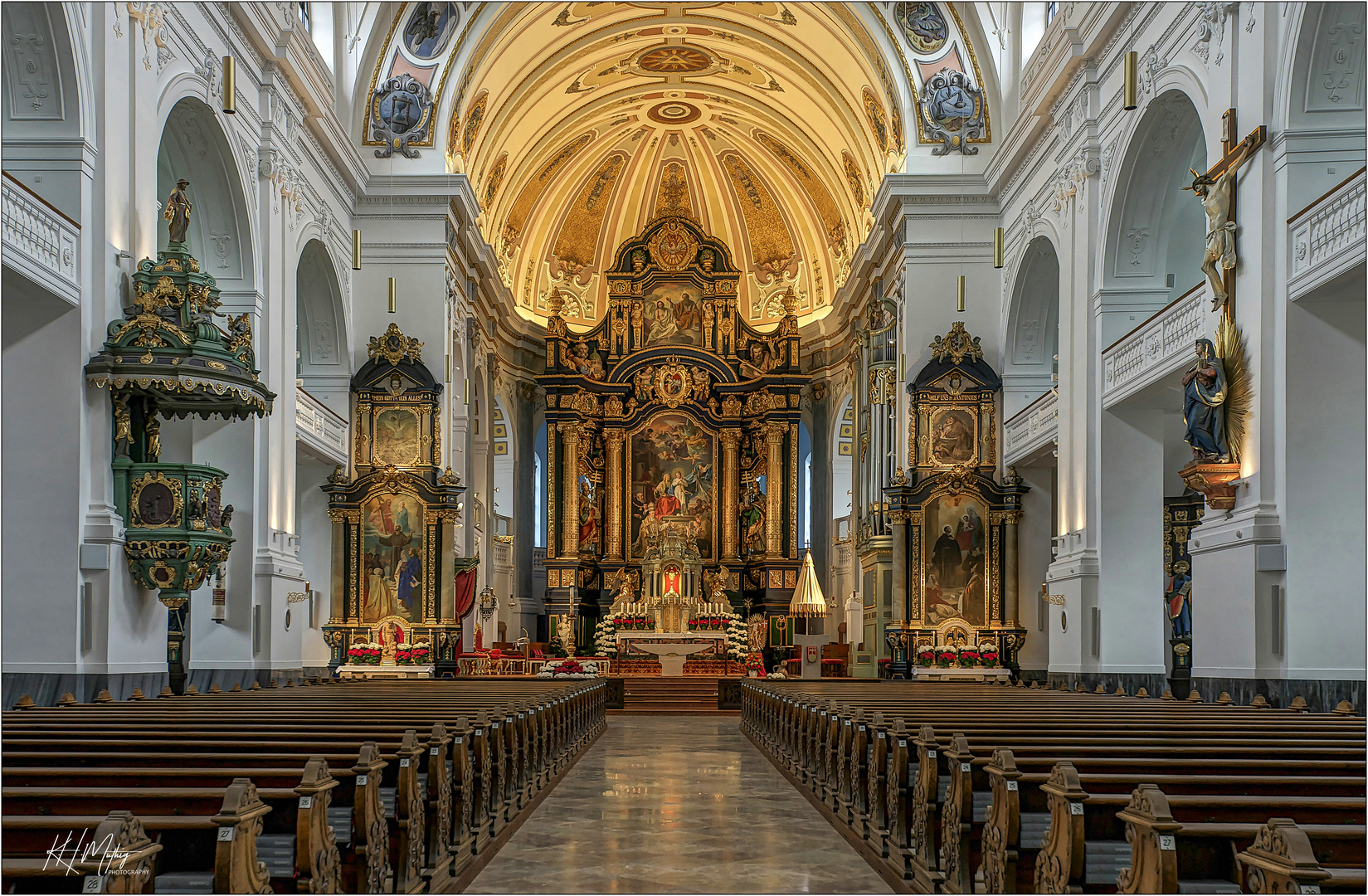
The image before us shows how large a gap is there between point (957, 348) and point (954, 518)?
9.40 ft

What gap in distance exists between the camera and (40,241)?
32.3ft

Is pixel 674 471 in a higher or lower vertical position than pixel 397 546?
higher

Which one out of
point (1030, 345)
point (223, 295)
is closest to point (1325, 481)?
point (1030, 345)

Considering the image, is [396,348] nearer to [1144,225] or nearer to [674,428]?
[674,428]

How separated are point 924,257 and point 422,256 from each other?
8660 mm

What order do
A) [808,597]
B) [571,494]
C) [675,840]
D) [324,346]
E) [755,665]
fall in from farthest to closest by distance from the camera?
[571,494] → [808,597] → [755,665] → [324,346] → [675,840]

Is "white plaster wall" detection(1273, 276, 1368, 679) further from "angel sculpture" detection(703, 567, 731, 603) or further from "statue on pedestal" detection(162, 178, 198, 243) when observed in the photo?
"angel sculpture" detection(703, 567, 731, 603)

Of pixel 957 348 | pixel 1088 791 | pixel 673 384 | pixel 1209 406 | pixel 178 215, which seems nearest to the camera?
pixel 1088 791

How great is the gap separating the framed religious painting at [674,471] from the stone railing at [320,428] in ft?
37.8

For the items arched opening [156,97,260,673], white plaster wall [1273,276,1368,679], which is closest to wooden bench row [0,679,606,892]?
arched opening [156,97,260,673]

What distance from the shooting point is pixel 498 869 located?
6.56 metres

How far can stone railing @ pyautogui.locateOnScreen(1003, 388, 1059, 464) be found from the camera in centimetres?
1777

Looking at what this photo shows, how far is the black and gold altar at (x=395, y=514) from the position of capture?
20.4 metres

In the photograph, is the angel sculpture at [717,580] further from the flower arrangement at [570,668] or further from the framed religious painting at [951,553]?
the framed religious painting at [951,553]
